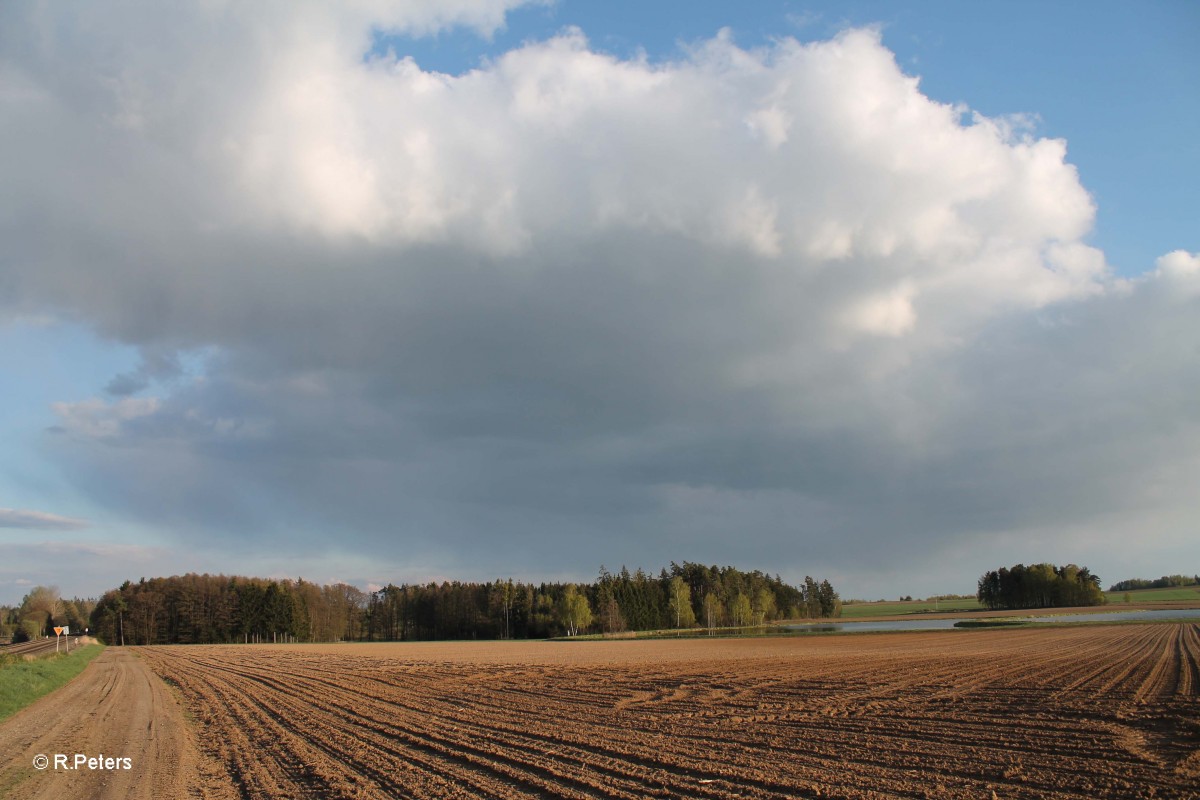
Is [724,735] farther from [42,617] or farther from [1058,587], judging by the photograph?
[1058,587]

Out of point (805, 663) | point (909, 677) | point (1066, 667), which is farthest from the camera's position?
point (805, 663)

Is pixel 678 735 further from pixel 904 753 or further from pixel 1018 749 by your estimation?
pixel 1018 749

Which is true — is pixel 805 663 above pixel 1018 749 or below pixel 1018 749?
below

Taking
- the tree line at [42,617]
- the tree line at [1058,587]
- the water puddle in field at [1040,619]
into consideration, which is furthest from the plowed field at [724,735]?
the tree line at [1058,587]

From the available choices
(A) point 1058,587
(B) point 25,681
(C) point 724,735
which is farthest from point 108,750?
(A) point 1058,587

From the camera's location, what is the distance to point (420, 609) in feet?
506

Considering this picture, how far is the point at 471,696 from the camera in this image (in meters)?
27.1

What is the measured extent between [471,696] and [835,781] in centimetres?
1834

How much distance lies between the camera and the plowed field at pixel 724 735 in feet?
39.5

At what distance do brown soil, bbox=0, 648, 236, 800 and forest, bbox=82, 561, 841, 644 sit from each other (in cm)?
11019

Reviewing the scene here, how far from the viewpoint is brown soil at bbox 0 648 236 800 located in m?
12.6

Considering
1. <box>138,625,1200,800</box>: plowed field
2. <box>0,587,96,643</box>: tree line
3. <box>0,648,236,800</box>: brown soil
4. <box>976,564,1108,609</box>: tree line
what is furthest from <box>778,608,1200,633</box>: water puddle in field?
<box>0,587,96,643</box>: tree line

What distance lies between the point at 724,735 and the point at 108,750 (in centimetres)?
1474

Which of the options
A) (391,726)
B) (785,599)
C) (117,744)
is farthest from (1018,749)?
(785,599)
